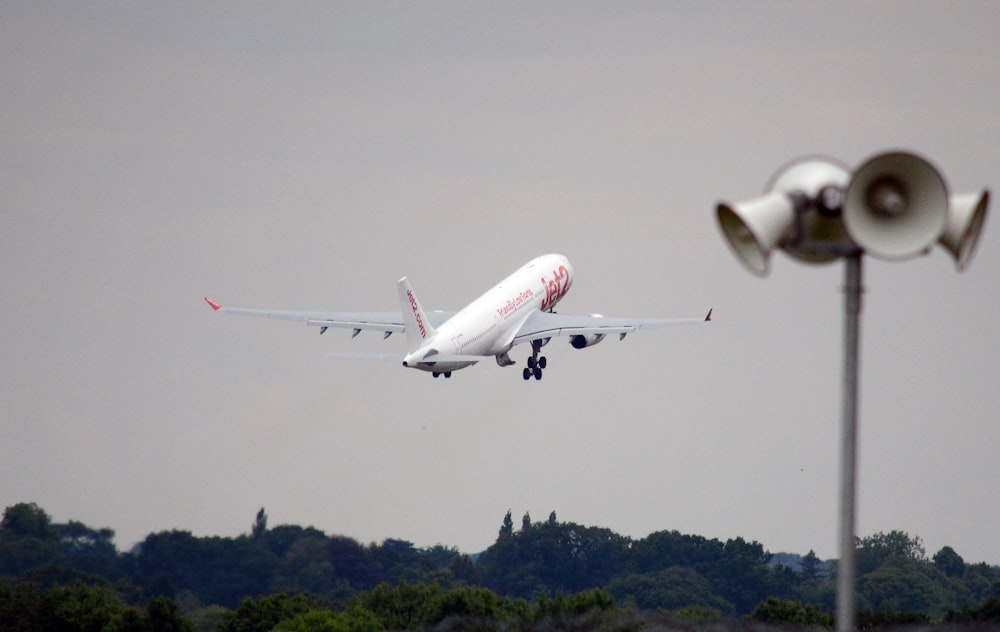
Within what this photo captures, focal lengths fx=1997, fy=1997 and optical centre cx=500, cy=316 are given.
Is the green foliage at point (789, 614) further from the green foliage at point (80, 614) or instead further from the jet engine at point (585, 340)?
the green foliage at point (80, 614)

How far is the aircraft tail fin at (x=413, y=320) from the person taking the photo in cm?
10638

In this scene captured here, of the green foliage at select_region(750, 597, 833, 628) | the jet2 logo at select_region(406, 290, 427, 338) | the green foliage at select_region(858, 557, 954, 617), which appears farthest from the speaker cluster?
the green foliage at select_region(858, 557, 954, 617)

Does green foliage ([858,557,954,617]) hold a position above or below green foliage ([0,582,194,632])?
above

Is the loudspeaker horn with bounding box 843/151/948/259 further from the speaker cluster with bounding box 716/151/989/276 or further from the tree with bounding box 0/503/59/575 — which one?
the tree with bounding box 0/503/59/575

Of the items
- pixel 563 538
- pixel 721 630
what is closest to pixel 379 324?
pixel 721 630

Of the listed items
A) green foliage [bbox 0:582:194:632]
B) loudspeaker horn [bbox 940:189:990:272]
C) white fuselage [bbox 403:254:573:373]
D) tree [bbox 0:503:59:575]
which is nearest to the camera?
loudspeaker horn [bbox 940:189:990:272]

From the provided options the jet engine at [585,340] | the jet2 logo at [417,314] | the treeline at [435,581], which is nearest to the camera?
the jet2 logo at [417,314]

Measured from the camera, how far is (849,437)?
40750mm

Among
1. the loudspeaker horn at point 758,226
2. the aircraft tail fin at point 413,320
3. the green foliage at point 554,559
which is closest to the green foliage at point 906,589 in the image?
the green foliage at point 554,559

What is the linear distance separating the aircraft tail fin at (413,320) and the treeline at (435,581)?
1416 centimetres

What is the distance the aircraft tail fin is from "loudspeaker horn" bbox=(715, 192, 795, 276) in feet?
214

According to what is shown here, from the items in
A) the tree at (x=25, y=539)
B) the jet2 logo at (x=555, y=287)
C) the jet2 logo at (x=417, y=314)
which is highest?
the jet2 logo at (x=555, y=287)

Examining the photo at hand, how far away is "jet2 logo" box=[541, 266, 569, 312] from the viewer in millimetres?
123188

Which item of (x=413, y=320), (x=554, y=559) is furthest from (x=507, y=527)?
(x=413, y=320)
